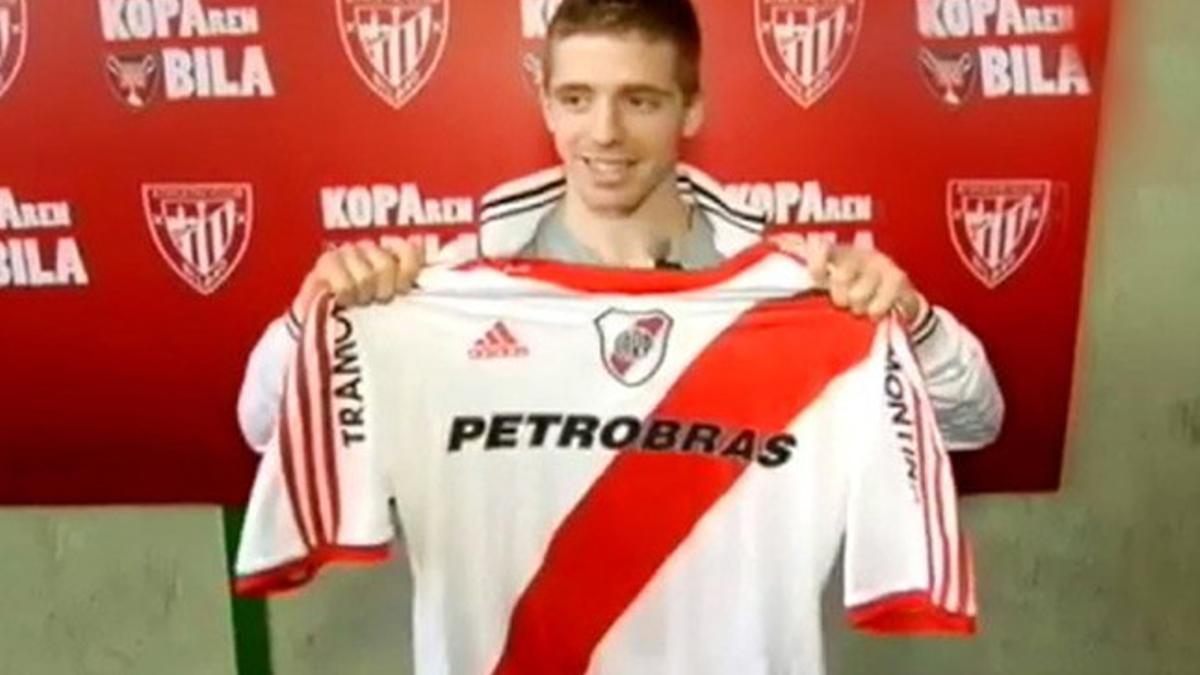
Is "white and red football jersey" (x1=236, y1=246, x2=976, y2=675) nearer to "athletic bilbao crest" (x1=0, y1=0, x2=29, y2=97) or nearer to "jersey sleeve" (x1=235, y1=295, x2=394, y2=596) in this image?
"jersey sleeve" (x1=235, y1=295, x2=394, y2=596)

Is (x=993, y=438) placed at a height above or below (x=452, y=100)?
below

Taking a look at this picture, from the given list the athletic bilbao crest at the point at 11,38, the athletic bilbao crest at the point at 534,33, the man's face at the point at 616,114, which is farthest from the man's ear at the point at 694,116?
the athletic bilbao crest at the point at 11,38

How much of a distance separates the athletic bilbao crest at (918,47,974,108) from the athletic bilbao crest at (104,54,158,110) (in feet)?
1.71

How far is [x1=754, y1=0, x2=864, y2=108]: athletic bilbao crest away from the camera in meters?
1.32

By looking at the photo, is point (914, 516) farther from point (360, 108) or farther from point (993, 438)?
point (360, 108)

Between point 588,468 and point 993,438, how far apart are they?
0.32 metres

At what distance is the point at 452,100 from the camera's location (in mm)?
1349

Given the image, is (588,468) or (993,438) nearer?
(588,468)

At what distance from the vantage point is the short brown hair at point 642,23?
4.15 feet

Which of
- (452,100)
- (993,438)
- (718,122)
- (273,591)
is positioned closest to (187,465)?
(273,591)

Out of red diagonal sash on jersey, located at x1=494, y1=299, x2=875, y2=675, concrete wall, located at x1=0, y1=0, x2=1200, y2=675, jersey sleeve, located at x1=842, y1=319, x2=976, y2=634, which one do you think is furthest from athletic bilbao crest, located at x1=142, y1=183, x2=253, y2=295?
jersey sleeve, located at x1=842, y1=319, x2=976, y2=634

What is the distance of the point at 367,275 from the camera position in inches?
48.2

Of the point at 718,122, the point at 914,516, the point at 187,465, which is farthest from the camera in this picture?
the point at 187,465

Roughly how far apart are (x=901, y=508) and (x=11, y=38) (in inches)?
26.7
